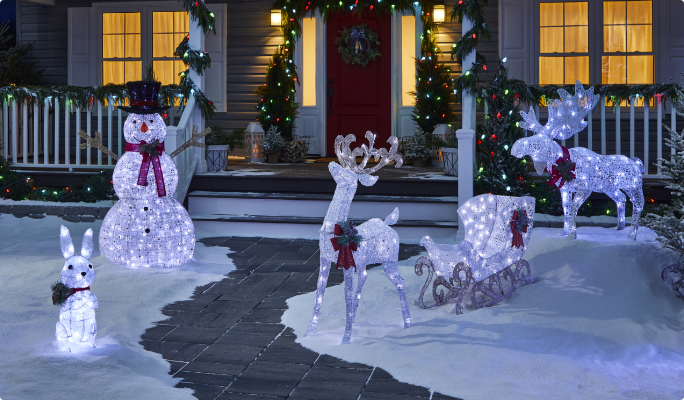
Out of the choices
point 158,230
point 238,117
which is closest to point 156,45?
point 238,117

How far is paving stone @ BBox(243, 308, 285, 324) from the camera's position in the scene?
15.8 ft

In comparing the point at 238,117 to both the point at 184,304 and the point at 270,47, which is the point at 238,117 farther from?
the point at 184,304

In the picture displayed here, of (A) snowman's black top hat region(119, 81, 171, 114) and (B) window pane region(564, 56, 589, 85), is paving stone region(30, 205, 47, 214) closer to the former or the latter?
(A) snowman's black top hat region(119, 81, 171, 114)

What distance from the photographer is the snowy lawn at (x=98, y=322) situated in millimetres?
3545

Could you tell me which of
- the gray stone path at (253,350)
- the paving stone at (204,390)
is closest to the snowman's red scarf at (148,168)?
the gray stone path at (253,350)

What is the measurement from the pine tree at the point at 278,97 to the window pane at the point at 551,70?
146 inches

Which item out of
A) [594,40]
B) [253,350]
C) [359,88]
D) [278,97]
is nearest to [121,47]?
[278,97]

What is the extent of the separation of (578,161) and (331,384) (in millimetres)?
2967

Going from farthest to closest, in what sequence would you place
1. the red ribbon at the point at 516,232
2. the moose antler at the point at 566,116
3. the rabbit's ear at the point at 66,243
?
the moose antler at the point at 566,116, the red ribbon at the point at 516,232, the rabbit's ear at the point at 66,243

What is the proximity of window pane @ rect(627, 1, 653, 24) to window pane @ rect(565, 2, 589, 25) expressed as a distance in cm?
61

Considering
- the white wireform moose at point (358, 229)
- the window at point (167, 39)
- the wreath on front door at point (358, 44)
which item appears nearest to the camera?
the white wireform moose at point (358, 229)

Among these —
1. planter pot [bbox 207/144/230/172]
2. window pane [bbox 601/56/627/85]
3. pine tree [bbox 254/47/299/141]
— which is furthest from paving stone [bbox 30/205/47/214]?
window pane [bbox 601/56/627/85]

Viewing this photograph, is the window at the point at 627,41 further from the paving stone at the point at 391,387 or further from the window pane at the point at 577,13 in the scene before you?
the paving stone at the point at 391,387

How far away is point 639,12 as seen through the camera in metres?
10.2
